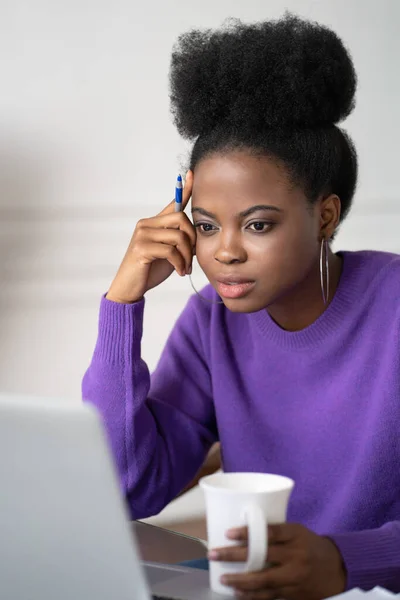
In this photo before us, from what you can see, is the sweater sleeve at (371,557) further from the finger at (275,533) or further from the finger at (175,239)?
the finger at (175,239)

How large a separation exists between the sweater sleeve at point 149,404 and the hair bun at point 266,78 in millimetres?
367

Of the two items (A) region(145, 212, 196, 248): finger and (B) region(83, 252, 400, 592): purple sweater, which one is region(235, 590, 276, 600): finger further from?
(A) region(145, 212, 196, 248): finger

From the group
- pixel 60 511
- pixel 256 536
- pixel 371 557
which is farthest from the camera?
pixel 371 557

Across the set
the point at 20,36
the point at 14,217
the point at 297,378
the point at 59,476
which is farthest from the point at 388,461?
the point at 20,36

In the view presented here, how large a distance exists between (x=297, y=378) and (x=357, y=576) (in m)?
0.46

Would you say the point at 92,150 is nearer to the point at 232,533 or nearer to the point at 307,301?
the point at 307,301

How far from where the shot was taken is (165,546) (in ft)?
3.39

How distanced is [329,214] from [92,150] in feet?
4.44

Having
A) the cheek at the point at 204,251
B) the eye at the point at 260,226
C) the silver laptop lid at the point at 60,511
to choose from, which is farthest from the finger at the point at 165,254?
the silver laptop lid at the point at 60,511

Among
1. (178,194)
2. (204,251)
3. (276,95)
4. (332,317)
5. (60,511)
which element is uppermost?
(276,95)

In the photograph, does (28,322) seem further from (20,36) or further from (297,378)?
(297,378)

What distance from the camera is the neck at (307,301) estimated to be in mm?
1363

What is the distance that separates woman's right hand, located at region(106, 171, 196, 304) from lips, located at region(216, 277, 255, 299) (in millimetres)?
169

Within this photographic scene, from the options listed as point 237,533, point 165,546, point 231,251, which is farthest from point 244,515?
point 231,251
